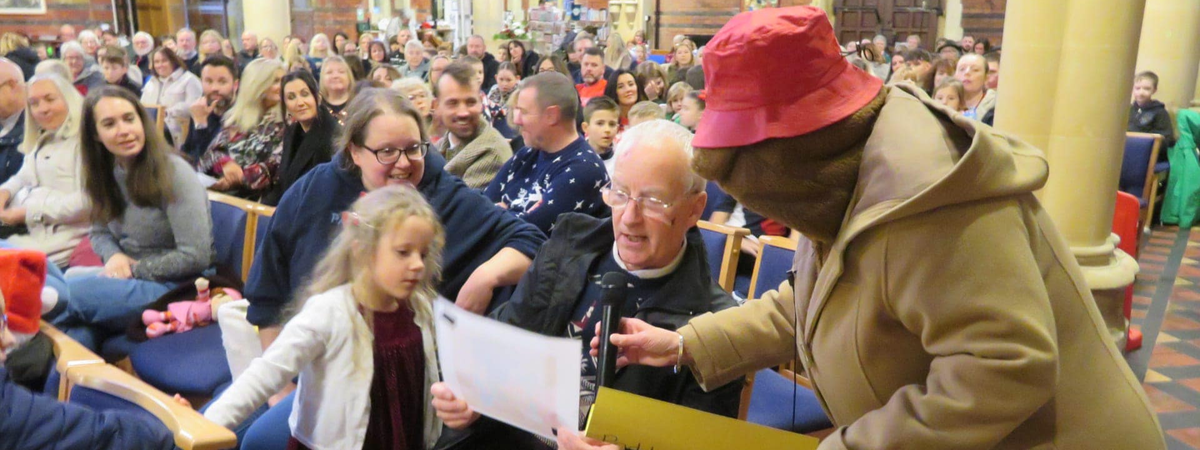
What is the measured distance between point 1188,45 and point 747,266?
6.13 metres

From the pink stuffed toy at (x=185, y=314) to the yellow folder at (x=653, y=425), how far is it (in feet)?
7.50

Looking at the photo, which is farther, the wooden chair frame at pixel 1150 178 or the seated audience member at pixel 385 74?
the seated audience member at pixel 385 74

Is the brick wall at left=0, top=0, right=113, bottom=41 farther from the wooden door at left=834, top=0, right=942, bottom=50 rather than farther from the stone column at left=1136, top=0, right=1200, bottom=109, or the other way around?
the stone column at left=1136, top=0, right=1200, bottom=109

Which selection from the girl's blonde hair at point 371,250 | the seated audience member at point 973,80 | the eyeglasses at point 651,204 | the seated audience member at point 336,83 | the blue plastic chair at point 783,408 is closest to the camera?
the eyeglasses at point 651,204

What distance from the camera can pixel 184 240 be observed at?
3.33m

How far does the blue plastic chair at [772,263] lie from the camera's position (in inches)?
112

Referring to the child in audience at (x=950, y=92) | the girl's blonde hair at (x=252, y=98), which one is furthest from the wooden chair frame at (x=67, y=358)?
the child in audience at (x=950, y=92)

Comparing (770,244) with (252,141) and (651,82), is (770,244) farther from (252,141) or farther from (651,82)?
(651,82)

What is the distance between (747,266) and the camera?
3.63 meters

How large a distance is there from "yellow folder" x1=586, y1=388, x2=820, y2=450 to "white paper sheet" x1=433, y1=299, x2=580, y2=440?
0.14 m

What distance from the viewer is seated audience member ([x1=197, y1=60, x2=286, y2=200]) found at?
4551 millimetres

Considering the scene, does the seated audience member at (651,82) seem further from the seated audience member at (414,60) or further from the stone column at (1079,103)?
the stone column at (1079,103)

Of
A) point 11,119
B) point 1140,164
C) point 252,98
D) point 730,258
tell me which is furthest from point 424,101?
point 1140,164

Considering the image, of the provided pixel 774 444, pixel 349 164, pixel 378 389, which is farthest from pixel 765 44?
pixel 349 164
